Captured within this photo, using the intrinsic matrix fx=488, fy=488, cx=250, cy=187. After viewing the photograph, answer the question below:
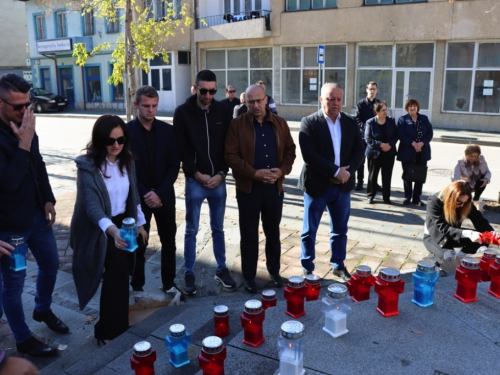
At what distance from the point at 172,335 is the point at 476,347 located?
1874 mm

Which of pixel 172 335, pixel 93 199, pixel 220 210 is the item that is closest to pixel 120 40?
pixel 220 210

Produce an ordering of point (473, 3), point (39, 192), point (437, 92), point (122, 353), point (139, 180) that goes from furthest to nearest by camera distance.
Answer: point (437, 92) < point (473, 3) < point (139, 180) < point (39, 192) < point (122, 353)

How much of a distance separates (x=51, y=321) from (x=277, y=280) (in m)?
2.14

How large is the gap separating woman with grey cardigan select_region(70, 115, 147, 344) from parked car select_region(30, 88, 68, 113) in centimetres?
2918

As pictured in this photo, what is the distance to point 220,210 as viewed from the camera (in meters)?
4.98

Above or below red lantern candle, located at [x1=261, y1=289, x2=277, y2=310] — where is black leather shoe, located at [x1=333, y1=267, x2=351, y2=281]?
below

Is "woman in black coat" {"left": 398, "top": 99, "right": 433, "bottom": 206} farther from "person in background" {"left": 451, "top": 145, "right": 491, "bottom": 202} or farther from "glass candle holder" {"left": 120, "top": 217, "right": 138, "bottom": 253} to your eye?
"glass candle holder" {"left": 120, "top": 217, "right": 138, "bottom": 253}

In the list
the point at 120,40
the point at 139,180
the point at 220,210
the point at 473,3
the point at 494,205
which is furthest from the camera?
the point at 473,3

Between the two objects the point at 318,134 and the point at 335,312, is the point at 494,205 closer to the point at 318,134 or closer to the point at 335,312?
the point at 318,134

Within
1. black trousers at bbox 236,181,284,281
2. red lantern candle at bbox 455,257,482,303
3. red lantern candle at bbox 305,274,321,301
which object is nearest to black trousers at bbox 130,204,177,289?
black trousers at bbox 236,181,284,281

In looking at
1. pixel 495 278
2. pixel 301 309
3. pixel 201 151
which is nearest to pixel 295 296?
pixel 301 309

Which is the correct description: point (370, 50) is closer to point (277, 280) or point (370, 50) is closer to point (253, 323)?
point (277, 280)

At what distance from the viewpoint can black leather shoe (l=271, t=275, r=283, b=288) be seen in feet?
16.2

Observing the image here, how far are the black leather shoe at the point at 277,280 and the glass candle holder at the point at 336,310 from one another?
1.75 metres
